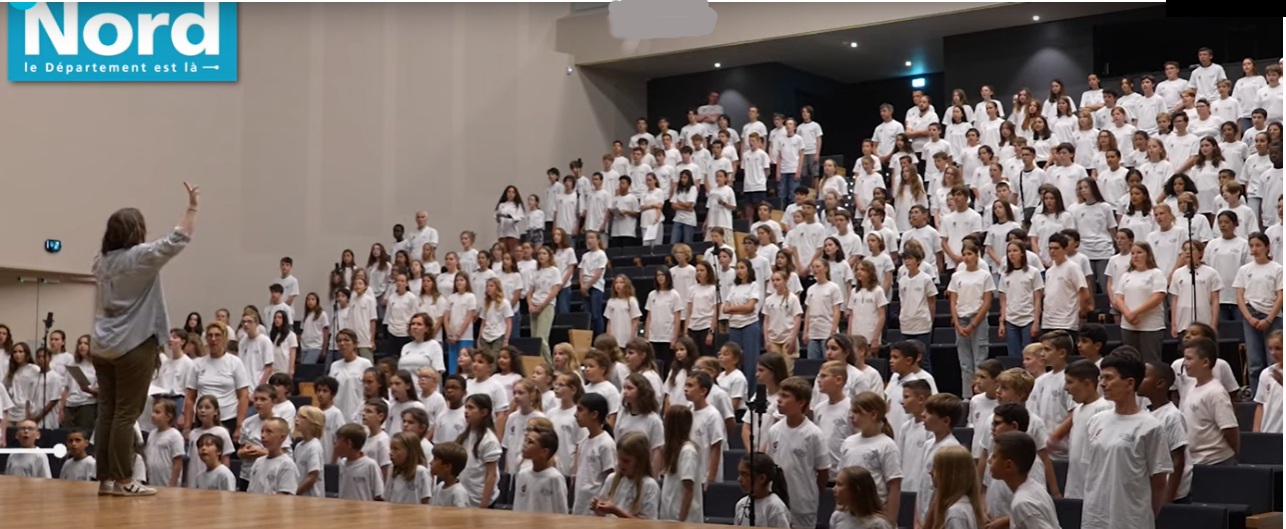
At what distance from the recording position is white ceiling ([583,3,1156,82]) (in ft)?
54.3

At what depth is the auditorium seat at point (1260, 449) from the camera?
271 inches

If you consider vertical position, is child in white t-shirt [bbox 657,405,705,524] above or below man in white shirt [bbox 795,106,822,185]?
below

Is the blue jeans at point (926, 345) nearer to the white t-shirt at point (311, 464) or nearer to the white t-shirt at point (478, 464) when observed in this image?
the white t-shirt at point (478, 464)

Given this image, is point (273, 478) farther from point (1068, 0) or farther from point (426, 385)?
point (1068, 0)

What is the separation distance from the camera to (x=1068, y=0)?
1611 centimetres

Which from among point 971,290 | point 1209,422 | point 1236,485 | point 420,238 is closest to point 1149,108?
point 971,290

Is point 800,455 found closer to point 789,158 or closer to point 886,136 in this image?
point 886,136

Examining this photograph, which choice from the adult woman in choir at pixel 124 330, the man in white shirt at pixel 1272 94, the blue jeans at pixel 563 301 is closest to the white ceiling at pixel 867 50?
the man in white shirt at pixel 1272 94

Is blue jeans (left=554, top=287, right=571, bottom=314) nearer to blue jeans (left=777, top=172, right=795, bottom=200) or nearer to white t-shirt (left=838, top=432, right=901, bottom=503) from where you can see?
blue jeans (left=777, top=172, right=795, bottom=200)

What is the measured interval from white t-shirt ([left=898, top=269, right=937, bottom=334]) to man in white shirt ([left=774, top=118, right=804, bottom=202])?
18.6 feet

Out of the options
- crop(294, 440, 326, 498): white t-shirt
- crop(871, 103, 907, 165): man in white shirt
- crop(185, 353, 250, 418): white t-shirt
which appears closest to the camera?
crop(294, 440, 326, 498): white t-shirt

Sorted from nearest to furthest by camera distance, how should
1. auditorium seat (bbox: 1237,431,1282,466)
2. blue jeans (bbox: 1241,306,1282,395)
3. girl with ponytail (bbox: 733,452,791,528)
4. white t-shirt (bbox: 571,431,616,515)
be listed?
girl with ponytail (bbox: 733,452,791,528), auditorium seat (bbox: 1237,431,1282,466), white t-shirt (bbox: 571,431,616,515), blue jeans (bbox: 1241,306,1282,395)

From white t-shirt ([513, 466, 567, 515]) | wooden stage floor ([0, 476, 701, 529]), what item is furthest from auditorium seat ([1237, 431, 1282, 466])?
wooden stage floor ([0, 476, 701, 529])

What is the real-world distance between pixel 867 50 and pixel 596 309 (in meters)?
7.02
